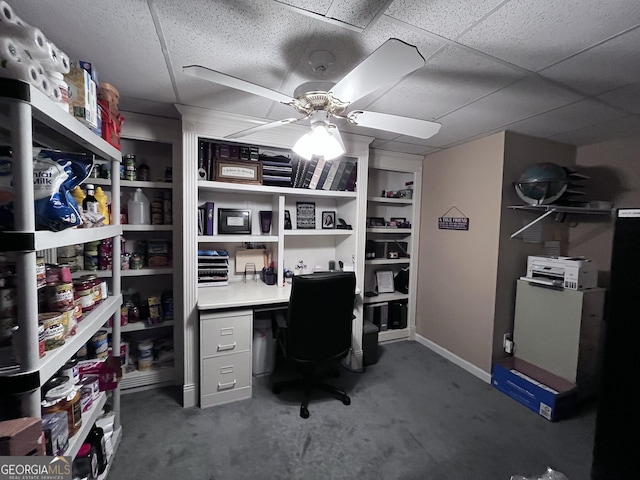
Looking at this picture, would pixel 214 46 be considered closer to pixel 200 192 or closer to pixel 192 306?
pixel 200 192

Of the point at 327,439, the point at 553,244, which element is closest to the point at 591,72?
the point at 553,244

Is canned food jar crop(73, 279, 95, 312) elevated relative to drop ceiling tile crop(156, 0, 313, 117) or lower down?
lower down

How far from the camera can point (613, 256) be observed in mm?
746

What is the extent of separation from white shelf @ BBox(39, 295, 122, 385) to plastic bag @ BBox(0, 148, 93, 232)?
427mm

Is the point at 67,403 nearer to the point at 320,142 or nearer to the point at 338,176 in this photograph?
the point at 320,142

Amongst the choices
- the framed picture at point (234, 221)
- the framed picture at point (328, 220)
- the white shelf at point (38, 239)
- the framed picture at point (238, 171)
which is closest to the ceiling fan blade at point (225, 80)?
the white shelf at point (38, 239)

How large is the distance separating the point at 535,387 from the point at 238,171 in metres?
2.85

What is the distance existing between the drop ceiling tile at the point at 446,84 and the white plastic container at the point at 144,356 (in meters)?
2.57

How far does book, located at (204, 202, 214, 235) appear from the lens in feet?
7.34

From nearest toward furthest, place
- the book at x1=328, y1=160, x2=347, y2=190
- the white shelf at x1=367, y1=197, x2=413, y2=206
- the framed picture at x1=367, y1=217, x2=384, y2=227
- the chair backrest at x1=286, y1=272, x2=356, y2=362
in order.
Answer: the chair backrest at x1=286, y1=272, x2=356, y2=362
the book at x1=328, y1=160, x2=347, y2=190
the white shelf at x1=367, y1=197, x2=413, y2=206
the framed picture at x1=367, y1=217, x2=384, y2=227

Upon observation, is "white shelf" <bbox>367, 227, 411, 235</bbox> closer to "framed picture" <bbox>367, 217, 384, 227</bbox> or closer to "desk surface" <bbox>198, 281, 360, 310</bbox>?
"framed picture" <bbox>367, 217, 384, 227</bbox>

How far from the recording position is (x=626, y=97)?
164 cm

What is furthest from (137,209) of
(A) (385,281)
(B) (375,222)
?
(A) (385,281)

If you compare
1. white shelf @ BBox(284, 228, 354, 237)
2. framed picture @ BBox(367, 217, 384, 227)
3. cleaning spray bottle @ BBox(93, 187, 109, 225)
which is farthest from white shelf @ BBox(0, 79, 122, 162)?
framed picture @ BBox(367, 217, 384, 227)
